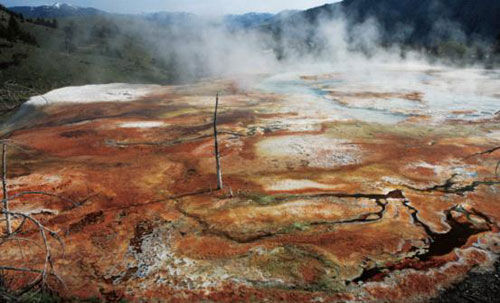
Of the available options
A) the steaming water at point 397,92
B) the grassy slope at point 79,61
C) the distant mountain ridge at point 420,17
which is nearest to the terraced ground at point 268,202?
the steaming water at point 397,92

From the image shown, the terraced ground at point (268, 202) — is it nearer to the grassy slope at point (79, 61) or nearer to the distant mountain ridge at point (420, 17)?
the grassy slope at point (79, 61)

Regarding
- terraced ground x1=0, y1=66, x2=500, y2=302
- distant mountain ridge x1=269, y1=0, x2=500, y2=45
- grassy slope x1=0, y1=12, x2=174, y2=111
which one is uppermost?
distant mountain ridge x1=269, y1=0, x2=500, y2=45

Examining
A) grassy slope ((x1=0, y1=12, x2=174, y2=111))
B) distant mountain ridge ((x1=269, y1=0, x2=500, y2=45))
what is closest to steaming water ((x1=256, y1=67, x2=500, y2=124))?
grassy slope ((x1=0, y1=12, x2=174, y2=111))

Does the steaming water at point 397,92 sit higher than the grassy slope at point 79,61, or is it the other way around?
the grassy slope at point 79,61

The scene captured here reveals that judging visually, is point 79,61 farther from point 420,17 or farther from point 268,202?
point 420,17

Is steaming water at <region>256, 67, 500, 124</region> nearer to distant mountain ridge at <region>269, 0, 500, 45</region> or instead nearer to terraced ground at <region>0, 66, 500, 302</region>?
terraced ground at <region>0, 66, 500, 302</region>
